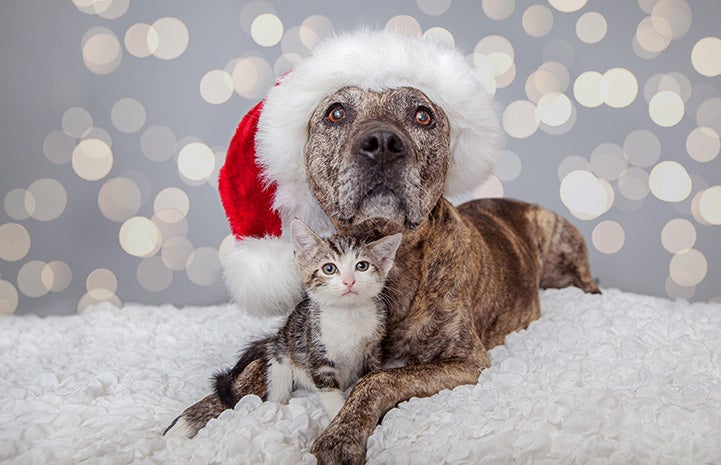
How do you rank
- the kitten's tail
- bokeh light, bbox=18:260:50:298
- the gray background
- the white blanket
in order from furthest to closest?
1. bokeh light, bbox=18:260:50:298
2. the gray background
3. the kitten's tail
4. the white blanket

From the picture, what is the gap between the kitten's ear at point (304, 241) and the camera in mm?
1714

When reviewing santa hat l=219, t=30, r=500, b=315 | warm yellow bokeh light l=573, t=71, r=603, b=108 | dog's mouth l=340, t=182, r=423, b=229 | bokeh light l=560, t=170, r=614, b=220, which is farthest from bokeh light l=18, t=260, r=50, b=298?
warm yellow bokeh light l=573, t=71, r=603, b=108

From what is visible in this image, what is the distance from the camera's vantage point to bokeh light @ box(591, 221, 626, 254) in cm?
370

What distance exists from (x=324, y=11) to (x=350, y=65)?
5.86ft

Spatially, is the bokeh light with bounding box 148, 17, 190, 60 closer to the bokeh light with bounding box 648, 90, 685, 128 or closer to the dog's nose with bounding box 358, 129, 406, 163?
the dog's nose with bounding box 358, 129, 406, 163

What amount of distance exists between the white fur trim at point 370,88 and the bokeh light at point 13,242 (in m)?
2.11

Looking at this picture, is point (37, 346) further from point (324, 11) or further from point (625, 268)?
point (625, 268)

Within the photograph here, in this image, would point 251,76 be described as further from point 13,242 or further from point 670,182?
point 670,182

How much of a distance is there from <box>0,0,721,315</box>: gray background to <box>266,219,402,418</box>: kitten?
2019 mm

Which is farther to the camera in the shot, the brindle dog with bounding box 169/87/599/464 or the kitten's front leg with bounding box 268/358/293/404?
the kitten's front leg with bounding box 268/358/293/404

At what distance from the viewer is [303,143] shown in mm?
1944

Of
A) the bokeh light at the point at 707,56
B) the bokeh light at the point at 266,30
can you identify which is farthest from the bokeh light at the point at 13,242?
the bokeh light at the point at 707,56

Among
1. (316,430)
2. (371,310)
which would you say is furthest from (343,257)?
(316,430)

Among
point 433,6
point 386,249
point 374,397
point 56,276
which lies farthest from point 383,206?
point 56,276
